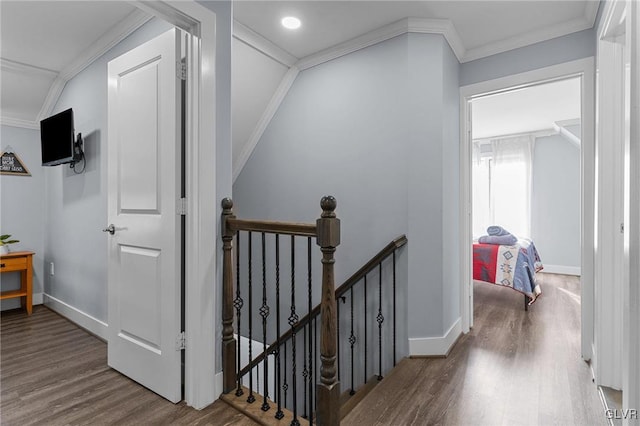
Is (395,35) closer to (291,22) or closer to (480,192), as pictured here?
(291,22)

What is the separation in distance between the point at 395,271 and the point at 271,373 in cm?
195

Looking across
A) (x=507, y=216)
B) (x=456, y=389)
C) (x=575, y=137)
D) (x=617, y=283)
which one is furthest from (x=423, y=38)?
(x=507, y=216)

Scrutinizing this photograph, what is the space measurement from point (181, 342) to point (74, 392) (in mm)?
706

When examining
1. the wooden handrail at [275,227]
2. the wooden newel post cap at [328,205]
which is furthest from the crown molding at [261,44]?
the wooden newel post cap at [328,205]

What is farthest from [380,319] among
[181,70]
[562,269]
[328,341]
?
[562,269]

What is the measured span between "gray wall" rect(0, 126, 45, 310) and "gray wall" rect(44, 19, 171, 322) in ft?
1.29

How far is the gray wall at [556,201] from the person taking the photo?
545cm

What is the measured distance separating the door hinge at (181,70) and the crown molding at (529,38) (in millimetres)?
2296

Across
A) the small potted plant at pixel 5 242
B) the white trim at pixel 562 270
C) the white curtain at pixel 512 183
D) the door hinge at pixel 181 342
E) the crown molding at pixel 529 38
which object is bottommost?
the white trim at pixel 562 270

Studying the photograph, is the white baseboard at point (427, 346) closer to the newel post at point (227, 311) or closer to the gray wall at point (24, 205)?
the newel post at point (227, 311)

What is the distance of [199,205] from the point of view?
1699mm

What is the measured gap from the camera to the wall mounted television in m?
2.76

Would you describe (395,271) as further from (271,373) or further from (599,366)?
(271,373)

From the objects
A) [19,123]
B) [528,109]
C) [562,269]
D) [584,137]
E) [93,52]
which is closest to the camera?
[584,137]
